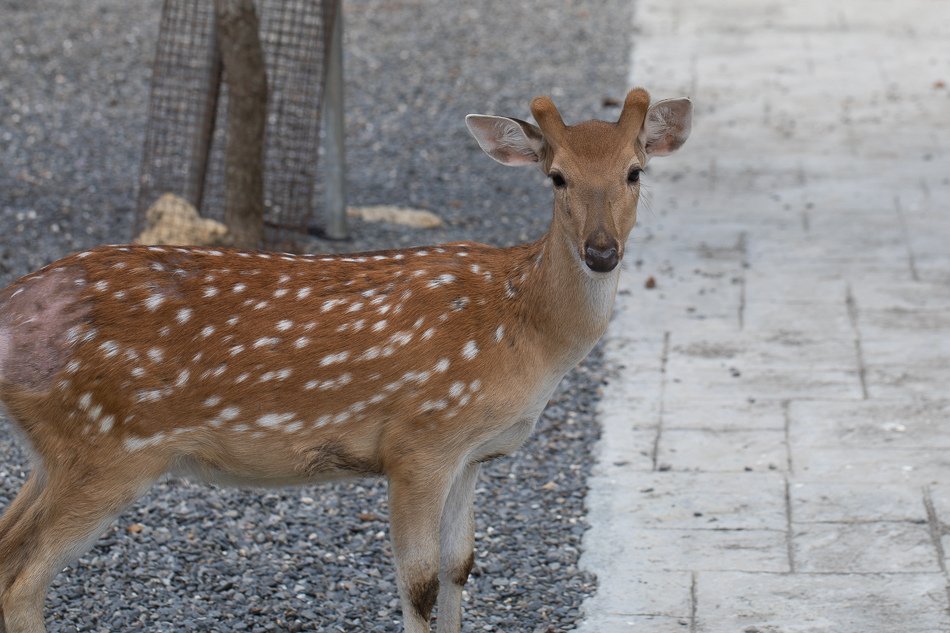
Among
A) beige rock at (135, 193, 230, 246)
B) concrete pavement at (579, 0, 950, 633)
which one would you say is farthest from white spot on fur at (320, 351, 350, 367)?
beige rock at (135, 193, 230, 246)

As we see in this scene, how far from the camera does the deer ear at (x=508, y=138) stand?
4.20 m

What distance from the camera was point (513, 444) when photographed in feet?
14.0

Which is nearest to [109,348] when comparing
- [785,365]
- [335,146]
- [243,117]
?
[785,365]

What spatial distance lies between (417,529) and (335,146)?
15.2ft

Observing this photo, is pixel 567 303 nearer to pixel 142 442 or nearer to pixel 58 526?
pixel 142 442

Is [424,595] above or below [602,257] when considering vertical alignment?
below

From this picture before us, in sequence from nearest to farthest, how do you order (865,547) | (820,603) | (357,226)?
(820,603)
(865,547)
(357,226)

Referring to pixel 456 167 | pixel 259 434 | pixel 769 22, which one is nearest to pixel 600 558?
pixel 259 434

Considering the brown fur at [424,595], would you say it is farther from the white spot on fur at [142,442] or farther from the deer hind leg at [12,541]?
the deer hind leg at [12,541]

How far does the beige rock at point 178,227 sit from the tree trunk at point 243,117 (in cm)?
13

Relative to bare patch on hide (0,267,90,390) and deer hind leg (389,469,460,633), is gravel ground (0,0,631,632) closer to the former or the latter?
deer hind leg (389,469,460,633)

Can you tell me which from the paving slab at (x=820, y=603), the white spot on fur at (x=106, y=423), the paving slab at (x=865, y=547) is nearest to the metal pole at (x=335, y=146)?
the paving slab at (x=865, y=547)

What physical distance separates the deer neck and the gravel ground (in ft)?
3.62

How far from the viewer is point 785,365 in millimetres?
6898
